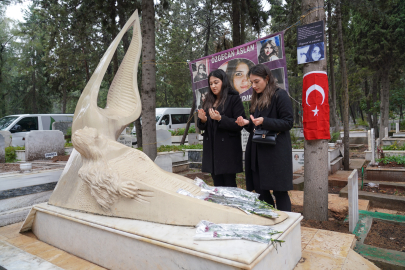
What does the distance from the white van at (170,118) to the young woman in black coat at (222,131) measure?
13664mm

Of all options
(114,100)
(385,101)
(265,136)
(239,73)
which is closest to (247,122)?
(265,136)

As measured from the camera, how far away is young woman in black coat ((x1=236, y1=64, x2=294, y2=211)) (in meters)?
2.43

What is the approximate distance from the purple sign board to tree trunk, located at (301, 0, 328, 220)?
3.63 ft

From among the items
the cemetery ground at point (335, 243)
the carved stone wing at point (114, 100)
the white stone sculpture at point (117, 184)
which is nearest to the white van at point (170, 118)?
the carved stone wing at point (114, 100)

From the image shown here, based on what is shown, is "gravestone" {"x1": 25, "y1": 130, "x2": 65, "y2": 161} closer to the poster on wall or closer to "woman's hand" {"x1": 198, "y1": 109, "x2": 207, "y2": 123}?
"woman's hand" {"x1": 198, "y1": 109, "x2": 207, "y2": 123}

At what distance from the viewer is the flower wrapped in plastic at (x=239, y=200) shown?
2.13m

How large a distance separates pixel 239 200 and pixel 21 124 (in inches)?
451

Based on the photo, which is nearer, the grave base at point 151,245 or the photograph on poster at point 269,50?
the grave base at point 151,245

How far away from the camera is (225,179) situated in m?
2.90

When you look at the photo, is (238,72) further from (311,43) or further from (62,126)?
(62,126)

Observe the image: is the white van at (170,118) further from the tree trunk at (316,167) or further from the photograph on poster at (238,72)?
the tree trunk at (316,167)

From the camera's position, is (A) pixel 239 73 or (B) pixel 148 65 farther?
(A) pixel 239 73

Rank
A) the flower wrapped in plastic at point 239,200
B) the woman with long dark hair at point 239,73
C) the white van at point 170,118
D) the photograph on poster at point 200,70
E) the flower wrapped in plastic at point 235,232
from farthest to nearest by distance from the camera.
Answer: the white van at point 170,118, the photograph on poster at point 200,70, the woman with long dark hair at point 239,73, the flower wrapped in plastic at point 239,200, the flower wrapped in plastic at point 235,232

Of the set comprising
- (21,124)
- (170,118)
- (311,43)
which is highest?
(311,43)
